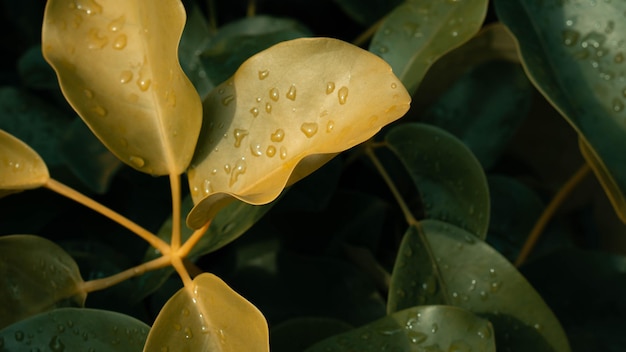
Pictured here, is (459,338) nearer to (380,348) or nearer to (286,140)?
(380,348)

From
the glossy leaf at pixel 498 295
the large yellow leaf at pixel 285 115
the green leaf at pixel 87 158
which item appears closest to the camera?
the large yellow leaf at pixel 285 115

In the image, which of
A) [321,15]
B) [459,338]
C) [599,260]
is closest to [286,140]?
[459,338]

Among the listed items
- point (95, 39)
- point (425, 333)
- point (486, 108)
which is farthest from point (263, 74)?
point (486, 108)

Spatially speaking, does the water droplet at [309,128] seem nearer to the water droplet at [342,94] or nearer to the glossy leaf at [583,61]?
the water droplet at [342,94]

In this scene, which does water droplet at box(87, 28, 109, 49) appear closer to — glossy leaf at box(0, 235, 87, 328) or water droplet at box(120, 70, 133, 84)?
water droplet at box(120, 70, 133, 84)

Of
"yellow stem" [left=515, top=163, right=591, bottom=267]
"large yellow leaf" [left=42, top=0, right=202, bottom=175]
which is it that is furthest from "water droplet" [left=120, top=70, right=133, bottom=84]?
"yellow stem" [left=515, top=163, right=591, bottom=267]

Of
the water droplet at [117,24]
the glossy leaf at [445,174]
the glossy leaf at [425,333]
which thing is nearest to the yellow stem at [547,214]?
the glossy leaf at [445,174]

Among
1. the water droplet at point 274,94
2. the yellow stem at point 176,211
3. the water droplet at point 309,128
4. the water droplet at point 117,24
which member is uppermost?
the water droplet at point 117,24

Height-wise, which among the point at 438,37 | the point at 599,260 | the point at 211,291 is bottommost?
the point at 599,260
